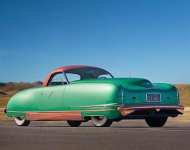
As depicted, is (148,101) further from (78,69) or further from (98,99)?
(78,69)

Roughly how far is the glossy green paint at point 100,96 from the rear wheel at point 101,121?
0.19 meters

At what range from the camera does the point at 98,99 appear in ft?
38.6

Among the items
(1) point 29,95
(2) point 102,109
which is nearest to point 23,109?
(1) point 29,95

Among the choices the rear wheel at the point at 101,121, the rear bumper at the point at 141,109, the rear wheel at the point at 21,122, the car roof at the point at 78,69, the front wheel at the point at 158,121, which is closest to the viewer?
the rear bumper at the point at 141,109

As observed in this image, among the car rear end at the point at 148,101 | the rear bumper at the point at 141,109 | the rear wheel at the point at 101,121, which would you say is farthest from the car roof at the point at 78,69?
the rear bumper at the point at 141,109

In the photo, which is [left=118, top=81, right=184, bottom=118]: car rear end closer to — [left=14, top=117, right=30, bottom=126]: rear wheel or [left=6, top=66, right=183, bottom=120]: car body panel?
[left=6, top=66, right=183, bottom=120]: car body panel

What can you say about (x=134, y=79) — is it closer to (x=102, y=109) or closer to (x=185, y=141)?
(x=102, y=109)

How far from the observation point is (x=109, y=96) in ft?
37.9

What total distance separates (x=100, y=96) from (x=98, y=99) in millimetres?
82

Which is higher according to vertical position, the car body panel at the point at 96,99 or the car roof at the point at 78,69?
the car roof at the point at 78,69

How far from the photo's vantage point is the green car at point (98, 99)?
1162 cm

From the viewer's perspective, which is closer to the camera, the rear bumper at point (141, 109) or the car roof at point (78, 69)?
the rear bumper at point (141, 109)

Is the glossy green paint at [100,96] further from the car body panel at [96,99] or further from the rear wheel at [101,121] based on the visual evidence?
the rear wheel at [101,121]

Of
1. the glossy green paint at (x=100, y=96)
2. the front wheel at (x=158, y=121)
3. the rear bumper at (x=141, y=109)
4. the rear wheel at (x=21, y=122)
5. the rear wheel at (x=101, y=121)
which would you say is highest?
the glossy green paint at (x=100, y=96)
